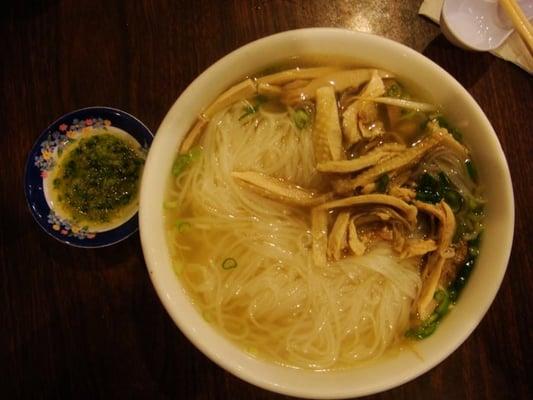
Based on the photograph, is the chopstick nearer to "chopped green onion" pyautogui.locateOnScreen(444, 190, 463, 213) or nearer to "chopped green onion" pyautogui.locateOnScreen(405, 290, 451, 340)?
"chopped green onion" pyautogui.locateOnScreen(444, 190, 463, 213)

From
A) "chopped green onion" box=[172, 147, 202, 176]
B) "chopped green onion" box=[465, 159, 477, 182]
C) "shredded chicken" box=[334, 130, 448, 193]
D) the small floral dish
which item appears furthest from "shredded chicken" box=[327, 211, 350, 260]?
the small floral dish

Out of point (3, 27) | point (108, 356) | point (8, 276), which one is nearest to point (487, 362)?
point (108, 356)

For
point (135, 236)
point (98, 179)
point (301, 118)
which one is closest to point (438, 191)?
point (301, 118)

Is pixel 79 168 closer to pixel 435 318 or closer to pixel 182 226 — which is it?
pixel 182 226

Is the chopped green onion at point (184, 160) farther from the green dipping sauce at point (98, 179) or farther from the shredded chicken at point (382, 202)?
the shredded chicken at point (382, 202)

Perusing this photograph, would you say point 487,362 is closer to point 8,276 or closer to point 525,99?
point 525,99

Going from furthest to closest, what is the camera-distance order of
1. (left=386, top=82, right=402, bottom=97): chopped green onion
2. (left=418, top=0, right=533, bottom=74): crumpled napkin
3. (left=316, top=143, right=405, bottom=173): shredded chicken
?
(left=418, top=0, right=533, bottom=74): crumpled napkin, (left=386, top=82, right=402, bottom=97): chopped green onion, (left=316, top=143, right=405, bottom=173): shredded chicken

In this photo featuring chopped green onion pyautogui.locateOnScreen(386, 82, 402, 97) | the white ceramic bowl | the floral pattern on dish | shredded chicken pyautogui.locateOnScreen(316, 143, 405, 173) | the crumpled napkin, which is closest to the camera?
the white ceramic bowl
